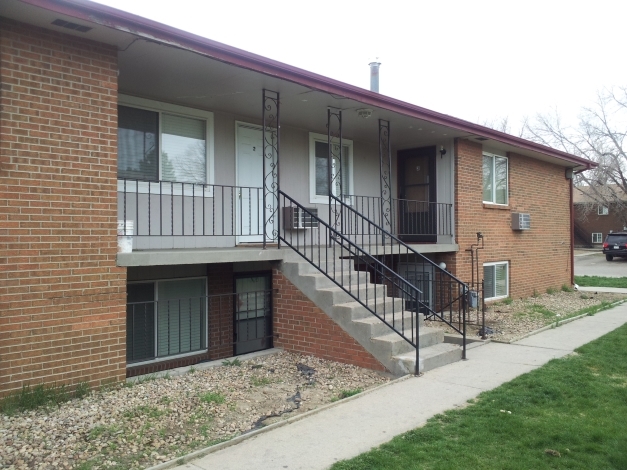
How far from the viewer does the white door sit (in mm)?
8758

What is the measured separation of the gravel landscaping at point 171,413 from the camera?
397 centimetres

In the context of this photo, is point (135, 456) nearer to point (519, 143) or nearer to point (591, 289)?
Result: point (519, 143)

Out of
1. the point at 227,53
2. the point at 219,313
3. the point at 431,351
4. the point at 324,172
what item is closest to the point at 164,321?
the point at 219,313

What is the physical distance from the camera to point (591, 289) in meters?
15.9

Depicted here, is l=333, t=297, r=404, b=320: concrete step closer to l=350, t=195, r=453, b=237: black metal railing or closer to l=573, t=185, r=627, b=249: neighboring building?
l=350, t=195, r=453, b=237: black metal railing

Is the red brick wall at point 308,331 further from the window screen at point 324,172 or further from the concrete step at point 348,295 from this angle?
the window screen at point 324,172

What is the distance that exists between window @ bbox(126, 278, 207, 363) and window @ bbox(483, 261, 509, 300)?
662cm

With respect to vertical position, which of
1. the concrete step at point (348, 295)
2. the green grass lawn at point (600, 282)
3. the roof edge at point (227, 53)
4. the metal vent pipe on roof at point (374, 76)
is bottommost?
the green grass lawn at point (600, 282)

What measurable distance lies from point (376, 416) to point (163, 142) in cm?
493

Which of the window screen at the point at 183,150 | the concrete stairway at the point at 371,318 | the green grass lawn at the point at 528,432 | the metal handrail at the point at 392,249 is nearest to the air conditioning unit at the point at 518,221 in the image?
the metal handrail at the point at 392,249

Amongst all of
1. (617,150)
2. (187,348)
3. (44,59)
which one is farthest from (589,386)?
(617,150)

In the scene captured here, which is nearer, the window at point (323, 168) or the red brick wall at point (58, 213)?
the red brick wall at point (58, 213)

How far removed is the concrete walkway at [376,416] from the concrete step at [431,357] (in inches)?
3.8

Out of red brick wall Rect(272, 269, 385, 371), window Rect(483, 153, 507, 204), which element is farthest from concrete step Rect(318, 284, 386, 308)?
window Rect(483, 153, 507, 204)
